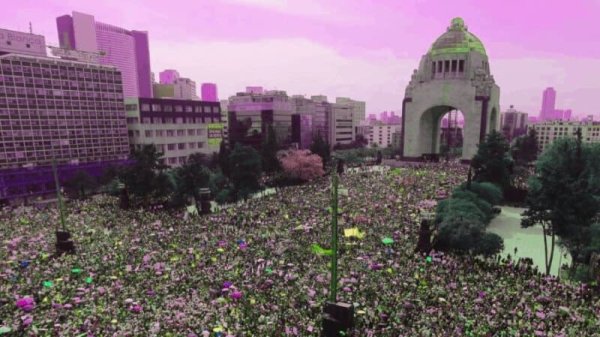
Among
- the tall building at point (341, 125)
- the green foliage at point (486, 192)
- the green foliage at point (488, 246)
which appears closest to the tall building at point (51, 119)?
the green foliage at point (486, 192)

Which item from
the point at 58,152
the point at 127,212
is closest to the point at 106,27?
the point at 58,152

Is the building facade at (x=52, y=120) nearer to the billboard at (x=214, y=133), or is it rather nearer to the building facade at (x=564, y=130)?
the billboard at (x=214, y=133)

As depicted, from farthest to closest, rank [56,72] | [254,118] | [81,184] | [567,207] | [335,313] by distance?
[254,118]
[56,72]
[81,184]
[567,207]
[335,313]

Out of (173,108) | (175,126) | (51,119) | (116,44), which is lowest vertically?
(175,126)

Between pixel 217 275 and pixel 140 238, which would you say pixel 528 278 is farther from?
pixel 140 238

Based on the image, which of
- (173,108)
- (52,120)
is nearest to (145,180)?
(52,120)

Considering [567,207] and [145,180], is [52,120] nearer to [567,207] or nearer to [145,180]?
[145,180]

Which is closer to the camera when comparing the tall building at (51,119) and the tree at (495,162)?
the tree at (495,162)
